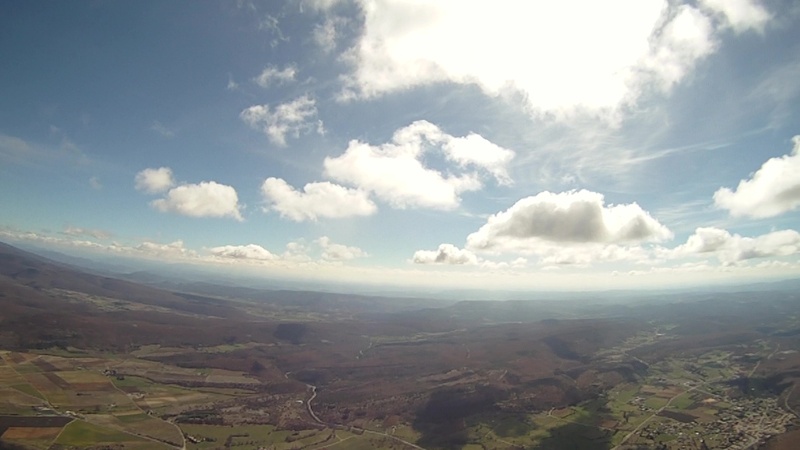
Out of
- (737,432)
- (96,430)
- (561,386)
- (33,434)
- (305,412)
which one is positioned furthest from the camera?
(561,386)

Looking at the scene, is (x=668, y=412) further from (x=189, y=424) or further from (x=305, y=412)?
(x=189, y=424)

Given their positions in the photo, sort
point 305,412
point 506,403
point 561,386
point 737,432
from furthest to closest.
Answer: point 561,386 < point 506,403 < point 305,412 < point 737,432

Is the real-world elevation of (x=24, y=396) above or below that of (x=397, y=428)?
above

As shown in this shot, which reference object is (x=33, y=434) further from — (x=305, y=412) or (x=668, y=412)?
(x=668, y=412)

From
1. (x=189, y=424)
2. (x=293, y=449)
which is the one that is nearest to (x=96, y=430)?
(x=189, y=424)

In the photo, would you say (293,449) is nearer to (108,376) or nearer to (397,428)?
(397,428)

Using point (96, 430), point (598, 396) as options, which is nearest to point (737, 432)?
point (598, 396)

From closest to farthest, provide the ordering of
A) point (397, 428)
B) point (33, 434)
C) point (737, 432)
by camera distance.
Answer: point (33, 434), point (737, 432), point (397, 428)

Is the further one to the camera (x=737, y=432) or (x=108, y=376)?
(x=108, y=376)

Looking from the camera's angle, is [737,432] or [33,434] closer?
[33,434]

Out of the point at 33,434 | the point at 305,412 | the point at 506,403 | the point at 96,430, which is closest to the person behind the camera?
the point at 33,434
